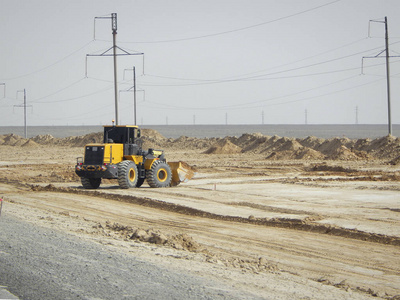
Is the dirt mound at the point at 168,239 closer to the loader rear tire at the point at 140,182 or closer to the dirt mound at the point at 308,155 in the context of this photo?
the loader rear tire at the point at 140,182

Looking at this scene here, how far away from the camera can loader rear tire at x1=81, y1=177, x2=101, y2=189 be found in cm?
2705

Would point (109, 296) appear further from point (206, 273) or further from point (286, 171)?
point (286, 171)

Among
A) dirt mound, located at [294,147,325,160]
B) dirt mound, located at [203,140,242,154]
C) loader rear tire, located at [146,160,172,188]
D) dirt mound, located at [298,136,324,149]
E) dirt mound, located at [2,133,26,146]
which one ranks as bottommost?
loader rear tire, located at [146,160,172,188]

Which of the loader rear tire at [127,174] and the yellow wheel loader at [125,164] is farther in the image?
the loader rear tire at [127,174]

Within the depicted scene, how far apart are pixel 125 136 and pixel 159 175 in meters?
2.38

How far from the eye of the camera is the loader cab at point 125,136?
26.3m

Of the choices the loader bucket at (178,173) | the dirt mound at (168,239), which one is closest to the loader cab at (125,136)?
the loader bucket at (178,173)

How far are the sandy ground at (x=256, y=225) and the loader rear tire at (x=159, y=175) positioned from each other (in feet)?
1.73

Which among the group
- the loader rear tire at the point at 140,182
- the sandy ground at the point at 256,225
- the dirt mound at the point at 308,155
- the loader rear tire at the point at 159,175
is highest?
the dirt mound at the point at 308,155

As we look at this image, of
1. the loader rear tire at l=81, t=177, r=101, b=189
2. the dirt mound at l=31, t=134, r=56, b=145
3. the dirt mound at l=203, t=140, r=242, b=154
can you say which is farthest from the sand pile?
the loader rear tire at l=81, t=177, r=101, b=189

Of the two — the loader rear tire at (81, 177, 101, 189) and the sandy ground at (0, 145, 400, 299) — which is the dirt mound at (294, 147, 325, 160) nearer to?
the sandy ground at (0, 145, 400, 299)

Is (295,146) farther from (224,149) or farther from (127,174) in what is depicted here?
(127,174)

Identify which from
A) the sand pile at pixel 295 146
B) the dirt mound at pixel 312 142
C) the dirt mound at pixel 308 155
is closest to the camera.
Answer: the sand pile at pixel 295 146

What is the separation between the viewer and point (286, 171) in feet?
123
